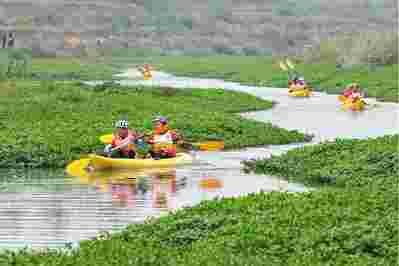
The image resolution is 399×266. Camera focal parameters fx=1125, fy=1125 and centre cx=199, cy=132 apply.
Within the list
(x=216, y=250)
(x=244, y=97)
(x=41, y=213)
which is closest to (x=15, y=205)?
(x=41, y=213)

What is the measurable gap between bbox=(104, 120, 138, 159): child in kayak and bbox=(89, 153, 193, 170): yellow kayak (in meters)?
0.43

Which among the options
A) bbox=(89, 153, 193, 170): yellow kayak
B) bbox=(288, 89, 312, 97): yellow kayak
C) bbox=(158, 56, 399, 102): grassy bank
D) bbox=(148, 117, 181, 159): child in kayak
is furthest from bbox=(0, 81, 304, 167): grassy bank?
bbox=(158, 56, 399, 102): grassy bank

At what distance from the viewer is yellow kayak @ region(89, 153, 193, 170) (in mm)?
25828

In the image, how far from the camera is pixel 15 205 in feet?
68.4

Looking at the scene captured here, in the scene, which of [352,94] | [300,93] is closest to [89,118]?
[352,94]

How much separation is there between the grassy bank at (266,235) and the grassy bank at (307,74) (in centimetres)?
3299

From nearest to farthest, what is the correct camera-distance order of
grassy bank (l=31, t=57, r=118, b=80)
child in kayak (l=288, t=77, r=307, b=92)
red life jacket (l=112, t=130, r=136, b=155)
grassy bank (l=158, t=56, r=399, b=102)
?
red life jacket (l=112, t=130, r=136, b=155) → child in kayak (l=288, t=77, r=307, b=92) → grassy bank (l=158, t=56, r=399, b=102) → grassy bank (l=31, t=57, r=118, b=80)

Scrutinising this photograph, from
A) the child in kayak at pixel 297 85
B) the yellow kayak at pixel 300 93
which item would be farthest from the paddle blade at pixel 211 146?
the child in kayak at pixel 297 85

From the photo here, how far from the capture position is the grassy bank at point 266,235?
1476 centimetres

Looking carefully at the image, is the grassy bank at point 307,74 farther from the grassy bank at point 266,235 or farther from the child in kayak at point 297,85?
the grassy bank at point 266,235

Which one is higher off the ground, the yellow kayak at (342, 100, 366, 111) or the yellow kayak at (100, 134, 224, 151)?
the yellow kayak at (342, 100, 366, 111)

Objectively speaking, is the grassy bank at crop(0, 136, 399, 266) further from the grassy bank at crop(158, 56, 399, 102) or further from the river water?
the grassy bank at crop(158, 56, 399, 102)

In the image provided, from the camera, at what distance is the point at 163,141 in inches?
1107

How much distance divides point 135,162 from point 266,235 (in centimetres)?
1103
